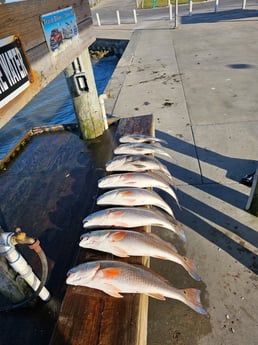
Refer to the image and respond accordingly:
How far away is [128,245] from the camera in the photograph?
255 cm

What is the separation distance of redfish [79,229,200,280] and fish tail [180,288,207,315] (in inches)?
6.9

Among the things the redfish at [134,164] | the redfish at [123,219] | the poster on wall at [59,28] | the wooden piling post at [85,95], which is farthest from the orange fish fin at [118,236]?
the wooden piling post at [85,95]

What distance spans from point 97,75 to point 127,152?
14199 mm

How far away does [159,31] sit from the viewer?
1716 cm

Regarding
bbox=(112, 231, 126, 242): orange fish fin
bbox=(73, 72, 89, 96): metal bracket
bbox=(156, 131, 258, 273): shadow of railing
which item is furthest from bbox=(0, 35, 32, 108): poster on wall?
bbox=(73, 72, 89, 96): metal bracket

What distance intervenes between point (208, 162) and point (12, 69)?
146 inches

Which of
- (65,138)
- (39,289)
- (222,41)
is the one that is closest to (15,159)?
(65,138)

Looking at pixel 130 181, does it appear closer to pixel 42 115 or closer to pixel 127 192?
pixel 127 192

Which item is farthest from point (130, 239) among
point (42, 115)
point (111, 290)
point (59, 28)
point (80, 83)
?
point (42, 115)

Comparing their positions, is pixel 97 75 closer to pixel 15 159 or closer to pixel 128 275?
pixel 15 159

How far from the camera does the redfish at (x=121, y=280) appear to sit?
224 cm

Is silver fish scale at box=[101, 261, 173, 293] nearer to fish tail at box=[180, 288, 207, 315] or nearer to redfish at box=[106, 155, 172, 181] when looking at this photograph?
fish tail at box=[180, 288, 207, 315]

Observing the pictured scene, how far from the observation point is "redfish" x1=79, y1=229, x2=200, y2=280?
2.53 metres

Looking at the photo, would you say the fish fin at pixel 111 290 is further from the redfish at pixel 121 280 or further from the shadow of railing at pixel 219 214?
the shadow of railing at pixel 219 214
